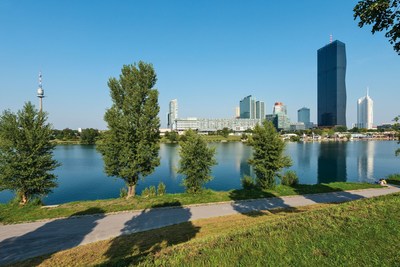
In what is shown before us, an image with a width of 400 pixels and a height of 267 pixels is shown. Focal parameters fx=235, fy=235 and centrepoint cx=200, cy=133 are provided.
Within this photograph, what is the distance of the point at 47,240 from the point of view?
38.8 ft

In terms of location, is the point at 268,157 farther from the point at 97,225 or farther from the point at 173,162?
the point at 173,162

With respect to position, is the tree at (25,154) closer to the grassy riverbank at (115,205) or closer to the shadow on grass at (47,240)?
the grassy riverbank at (115,205)

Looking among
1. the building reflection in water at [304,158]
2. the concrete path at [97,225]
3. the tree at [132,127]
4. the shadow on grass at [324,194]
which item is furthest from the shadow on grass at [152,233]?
the building reflection in water at [304,158]

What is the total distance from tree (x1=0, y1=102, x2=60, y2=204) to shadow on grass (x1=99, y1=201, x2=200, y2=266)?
9773 mm

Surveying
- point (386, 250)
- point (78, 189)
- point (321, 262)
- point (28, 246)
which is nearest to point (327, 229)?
point (386, 250)

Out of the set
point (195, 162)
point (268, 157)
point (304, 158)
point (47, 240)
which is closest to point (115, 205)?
point (47, 240)

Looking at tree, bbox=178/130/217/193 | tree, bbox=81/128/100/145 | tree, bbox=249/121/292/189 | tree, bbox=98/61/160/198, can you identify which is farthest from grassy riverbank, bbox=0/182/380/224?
tree, bbox=81/128/100/145

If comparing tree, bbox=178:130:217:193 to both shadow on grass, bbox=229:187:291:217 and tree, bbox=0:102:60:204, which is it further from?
tree, bbox=0:102:60:204

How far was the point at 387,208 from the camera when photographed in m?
8.23

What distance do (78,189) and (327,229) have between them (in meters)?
35.6

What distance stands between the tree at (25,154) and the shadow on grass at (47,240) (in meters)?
6.16

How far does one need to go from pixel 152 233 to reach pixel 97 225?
12.9ft

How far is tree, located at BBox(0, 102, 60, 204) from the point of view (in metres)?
18.0

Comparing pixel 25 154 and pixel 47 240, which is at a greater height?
pixel 25 154
